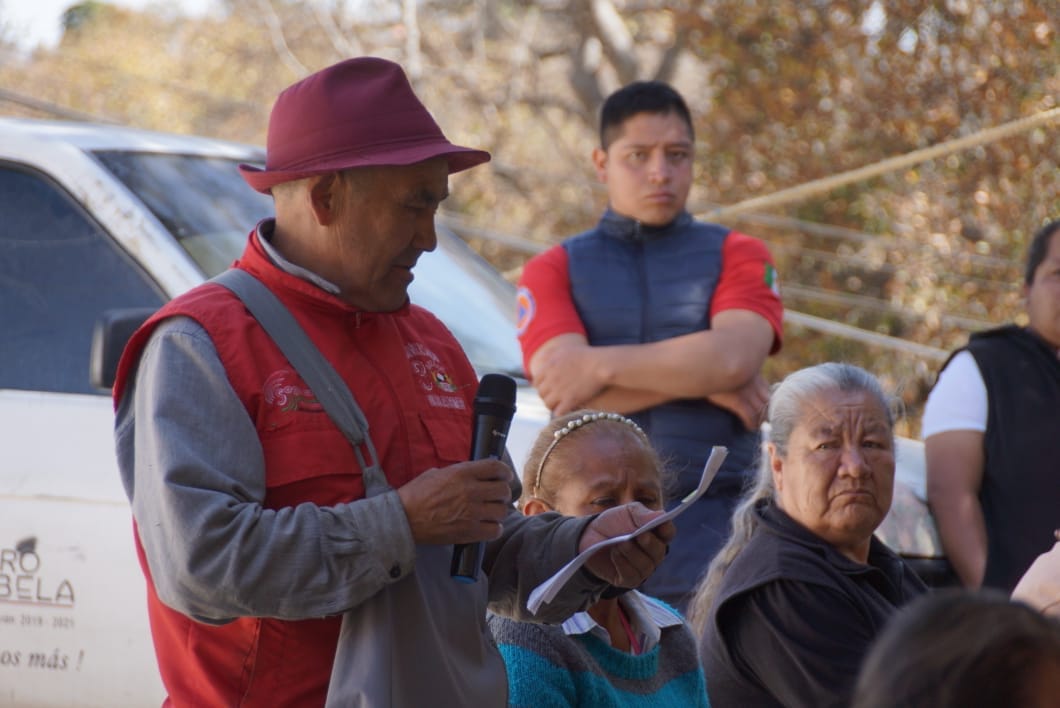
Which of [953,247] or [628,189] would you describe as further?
[953,247]

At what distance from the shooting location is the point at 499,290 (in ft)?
18.9

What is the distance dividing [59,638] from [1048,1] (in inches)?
291

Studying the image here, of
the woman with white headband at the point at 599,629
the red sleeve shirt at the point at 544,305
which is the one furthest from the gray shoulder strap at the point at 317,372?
the red sleeve shirt at the point at 544,305

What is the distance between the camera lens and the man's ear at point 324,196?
2664 millimetres

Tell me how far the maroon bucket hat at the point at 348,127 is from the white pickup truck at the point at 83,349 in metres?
1.41

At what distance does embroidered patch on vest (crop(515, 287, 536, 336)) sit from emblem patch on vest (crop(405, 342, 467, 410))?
176 cm

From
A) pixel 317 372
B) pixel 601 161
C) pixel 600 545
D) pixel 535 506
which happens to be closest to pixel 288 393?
pixel 317 372

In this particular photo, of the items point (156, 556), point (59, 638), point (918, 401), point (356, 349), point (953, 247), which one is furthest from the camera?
point (918, 401)

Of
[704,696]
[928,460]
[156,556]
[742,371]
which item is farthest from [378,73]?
[928,460]

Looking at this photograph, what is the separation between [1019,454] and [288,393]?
3043 millimetres

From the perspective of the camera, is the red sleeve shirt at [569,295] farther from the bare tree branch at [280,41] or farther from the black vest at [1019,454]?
the bare tree branch at [280,41]

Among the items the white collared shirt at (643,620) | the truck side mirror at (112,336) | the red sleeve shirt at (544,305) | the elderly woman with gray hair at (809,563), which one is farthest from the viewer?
the red sleeve shirt at (544,305)

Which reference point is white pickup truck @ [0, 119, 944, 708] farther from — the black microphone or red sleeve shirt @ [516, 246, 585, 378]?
the black microphone

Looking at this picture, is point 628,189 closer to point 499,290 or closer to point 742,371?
point 742,371
